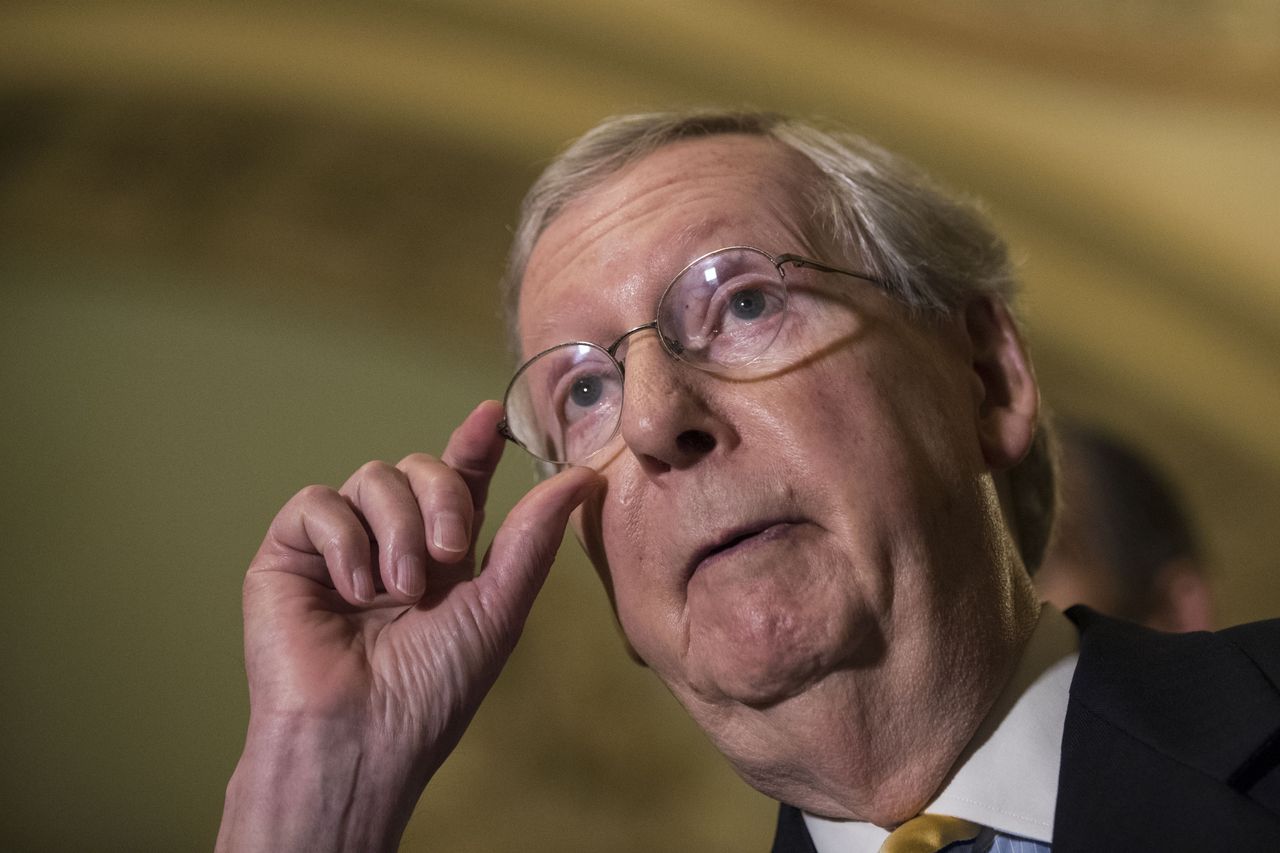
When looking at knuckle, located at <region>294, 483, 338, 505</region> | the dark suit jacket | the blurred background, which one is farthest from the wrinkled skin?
the blurred background

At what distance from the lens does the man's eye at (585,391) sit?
1688 mm

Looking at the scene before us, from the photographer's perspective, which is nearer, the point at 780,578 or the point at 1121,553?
the point at 780,578

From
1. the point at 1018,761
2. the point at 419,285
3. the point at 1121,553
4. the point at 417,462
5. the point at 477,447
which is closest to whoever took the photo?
the point at 1018,761

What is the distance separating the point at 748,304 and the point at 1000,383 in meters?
0.45

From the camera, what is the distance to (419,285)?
162 inches

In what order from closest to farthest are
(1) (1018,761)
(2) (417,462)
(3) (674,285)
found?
(1) (1018,761)
(3) (674,285)
(2) (417,462)

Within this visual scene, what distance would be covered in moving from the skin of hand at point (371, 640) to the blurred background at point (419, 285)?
2172 millimetres

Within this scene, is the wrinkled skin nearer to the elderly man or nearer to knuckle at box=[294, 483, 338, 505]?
the elderly man

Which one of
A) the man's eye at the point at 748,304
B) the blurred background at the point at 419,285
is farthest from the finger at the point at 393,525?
the blurred background at the point at 419,285

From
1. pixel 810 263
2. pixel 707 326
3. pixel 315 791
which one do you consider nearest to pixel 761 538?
pixel 707 326

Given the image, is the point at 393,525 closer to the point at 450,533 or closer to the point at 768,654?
the point at 450,533

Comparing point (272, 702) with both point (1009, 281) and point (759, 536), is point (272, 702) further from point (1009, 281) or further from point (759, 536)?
point (1009, 281)

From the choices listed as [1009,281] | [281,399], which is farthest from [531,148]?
[1009,281]

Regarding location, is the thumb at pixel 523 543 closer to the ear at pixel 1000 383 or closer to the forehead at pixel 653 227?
the forehead at pixel 653 227
